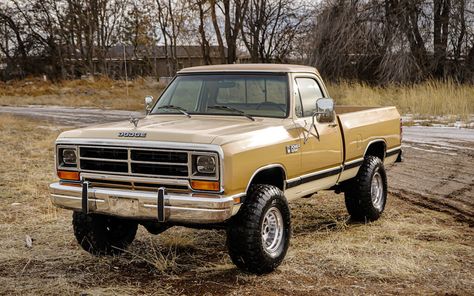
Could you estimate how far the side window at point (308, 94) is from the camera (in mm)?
6574

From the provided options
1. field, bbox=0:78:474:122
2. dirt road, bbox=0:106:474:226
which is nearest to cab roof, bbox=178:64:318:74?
dirt road, bbox=0:106:474:226

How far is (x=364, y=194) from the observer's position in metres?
7.34

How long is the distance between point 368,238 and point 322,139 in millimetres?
1168

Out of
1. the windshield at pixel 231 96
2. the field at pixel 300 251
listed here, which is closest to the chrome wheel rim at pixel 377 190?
the field at pixel 300 251

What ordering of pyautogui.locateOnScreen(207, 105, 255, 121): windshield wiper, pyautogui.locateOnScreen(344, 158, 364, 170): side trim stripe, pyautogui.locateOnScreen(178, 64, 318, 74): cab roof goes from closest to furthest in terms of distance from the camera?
pyautogui.locateOnScreen(207, 105, 255, 121): windshield wiper, pyautogui.locateOnScreen(178, 64, 318, 74): cab roof, pyautogui.locateOnScreen(344, 158, 364, 170): side trim stripe

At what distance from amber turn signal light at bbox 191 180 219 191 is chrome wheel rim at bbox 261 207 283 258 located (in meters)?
0.69

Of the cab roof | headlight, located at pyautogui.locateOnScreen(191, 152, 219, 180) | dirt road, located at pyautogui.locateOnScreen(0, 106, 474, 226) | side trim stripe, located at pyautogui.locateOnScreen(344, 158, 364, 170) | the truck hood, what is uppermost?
the cab roof

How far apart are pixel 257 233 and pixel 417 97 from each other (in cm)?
1734

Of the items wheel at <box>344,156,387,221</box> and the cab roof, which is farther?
wheel at <box>344,156,387,221</box>

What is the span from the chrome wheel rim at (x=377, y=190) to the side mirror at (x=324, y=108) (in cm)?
150

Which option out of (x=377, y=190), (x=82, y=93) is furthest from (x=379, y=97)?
(x=82, y=93)

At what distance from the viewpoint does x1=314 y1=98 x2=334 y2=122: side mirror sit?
20.5ft

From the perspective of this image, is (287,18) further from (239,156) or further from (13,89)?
(239,156)

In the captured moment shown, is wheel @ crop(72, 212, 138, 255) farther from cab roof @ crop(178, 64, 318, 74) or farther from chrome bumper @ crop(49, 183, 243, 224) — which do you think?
cab roof @ crop(178, 64, 318, 74)
